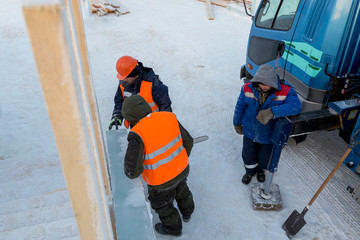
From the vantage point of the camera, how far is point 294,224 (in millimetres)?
3365

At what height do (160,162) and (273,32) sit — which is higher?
(273,32)

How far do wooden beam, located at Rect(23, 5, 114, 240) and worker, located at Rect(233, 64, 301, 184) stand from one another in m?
2.66

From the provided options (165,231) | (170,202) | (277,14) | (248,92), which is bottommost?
(165,231)

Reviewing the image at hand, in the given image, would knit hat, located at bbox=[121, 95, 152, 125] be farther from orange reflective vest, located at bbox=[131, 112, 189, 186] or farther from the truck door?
the truck door

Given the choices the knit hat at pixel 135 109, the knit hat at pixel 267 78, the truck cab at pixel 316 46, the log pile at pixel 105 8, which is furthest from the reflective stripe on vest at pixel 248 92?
the log pile at pixel 105 8

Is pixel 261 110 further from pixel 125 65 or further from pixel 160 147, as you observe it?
pixel 125 65

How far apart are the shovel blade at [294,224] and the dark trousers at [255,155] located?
0.81m

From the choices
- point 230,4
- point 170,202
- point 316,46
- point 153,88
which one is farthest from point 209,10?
point 170,202

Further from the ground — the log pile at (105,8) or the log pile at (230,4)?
the log pile at (230,4)

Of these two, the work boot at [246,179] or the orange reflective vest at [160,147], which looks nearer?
the orange reflective vest at [160,147]

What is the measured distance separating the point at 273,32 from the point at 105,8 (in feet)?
27.1

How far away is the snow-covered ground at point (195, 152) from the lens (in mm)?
3320

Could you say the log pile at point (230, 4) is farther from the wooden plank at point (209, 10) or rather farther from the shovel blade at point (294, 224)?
the shovel blade at point (294, 224)

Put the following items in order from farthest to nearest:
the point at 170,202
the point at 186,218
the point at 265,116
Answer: the point at 186,218 < the point at 265,116 < the point at 170,202
